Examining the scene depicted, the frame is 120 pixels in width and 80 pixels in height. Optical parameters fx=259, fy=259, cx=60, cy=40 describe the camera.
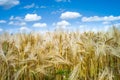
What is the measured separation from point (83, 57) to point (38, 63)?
0.71m

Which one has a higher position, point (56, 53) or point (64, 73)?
point (56, 53)

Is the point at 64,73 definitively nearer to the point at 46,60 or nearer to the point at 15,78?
the point at 46,60

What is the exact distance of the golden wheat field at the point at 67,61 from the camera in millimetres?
3525

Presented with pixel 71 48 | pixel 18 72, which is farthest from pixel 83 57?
pixel 18 72

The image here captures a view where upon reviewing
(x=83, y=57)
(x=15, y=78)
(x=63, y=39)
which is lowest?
(x=15, y=78)

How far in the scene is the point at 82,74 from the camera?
3508 mm

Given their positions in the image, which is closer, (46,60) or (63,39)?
(46,60)

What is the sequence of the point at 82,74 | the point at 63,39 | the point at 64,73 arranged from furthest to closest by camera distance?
the point at 63,39
the point at 64,73
the point at 82,74

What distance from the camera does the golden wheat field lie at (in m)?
3.53

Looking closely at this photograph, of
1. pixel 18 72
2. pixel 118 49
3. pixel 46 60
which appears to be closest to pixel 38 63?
pixel 46 60

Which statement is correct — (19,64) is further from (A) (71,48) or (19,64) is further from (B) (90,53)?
(B) (90,53)

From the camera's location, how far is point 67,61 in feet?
12.5

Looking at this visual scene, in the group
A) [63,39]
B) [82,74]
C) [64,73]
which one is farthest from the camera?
[63,39]

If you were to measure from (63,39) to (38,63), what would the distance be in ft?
3.07
